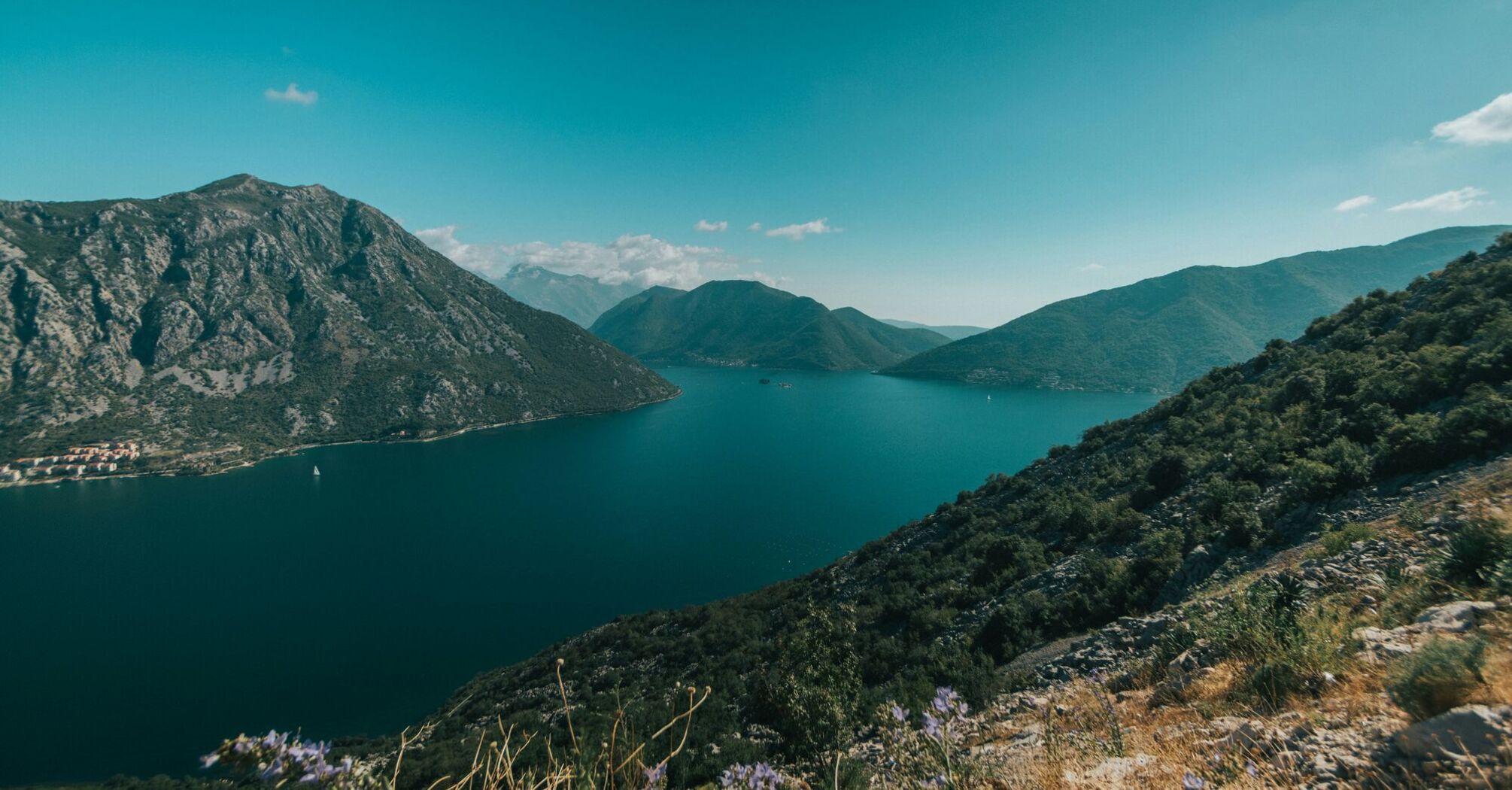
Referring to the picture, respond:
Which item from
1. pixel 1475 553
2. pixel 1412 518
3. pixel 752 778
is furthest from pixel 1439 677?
pixel 1412 518

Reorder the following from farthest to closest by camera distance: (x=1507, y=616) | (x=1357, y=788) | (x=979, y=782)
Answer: (x=1507, y=616) → (x=979, y=782) → (x=1357, y=788)

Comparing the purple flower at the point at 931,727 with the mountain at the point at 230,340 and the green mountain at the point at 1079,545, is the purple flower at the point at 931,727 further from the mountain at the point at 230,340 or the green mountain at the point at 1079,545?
the mountain at the point at 230,340

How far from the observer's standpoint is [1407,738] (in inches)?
130

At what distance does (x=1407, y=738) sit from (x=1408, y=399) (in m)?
23.9

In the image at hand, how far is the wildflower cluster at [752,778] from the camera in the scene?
162 inches

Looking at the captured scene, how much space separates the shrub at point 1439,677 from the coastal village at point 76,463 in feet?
564

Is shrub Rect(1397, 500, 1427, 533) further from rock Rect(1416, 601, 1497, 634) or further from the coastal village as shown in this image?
the coastal village

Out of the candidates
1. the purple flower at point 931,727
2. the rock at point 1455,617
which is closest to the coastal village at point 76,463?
the purple flower at point 931,727

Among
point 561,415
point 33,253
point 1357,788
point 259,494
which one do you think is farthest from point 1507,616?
point 33,253

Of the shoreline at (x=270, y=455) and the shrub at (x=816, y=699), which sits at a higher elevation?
the shrub at (x=816, y=699)

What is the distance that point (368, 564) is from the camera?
→ 65.1 metres

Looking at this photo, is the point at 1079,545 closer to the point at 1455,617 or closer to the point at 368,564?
the point at 1455,617

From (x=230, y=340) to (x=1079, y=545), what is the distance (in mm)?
215405

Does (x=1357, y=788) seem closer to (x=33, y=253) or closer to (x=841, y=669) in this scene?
(x=841, y=669)
